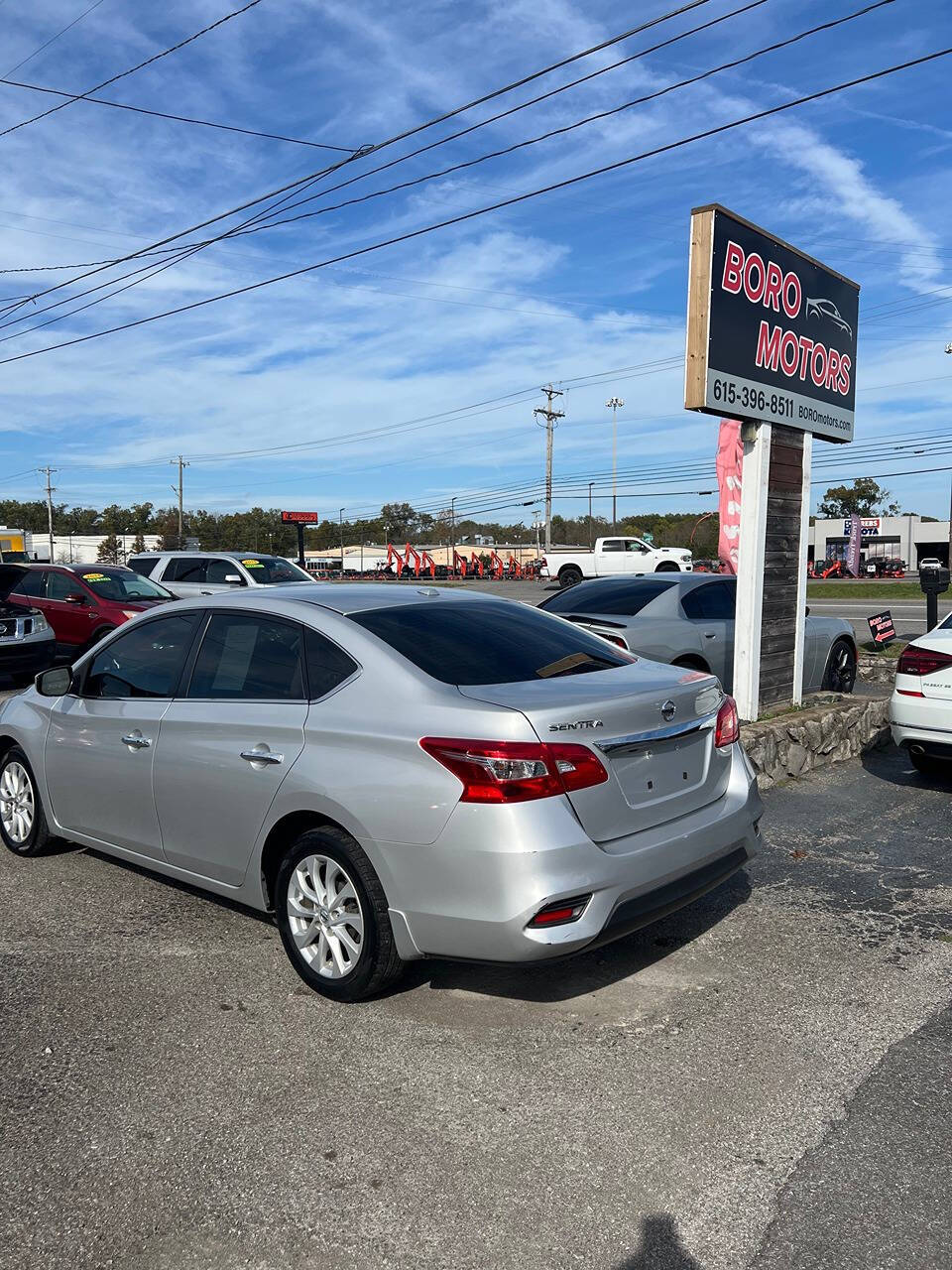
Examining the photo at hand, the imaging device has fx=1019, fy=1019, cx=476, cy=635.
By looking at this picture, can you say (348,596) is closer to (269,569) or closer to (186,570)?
(269,569)

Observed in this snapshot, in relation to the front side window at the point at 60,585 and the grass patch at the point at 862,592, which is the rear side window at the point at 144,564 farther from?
the grass patch at the point at 862,592

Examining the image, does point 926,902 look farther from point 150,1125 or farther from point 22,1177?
point 22,1177

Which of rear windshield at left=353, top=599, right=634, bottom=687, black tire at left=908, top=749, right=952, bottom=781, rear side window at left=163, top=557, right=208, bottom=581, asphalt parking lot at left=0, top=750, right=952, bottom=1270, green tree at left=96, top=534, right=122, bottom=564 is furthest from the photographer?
green tree at left=96, top=534, right=122, bottom=564

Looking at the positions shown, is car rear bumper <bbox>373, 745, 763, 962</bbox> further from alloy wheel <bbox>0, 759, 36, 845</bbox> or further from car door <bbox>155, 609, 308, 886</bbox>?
alloy wheel <bbox>0, 759, 36, 845</bbox>

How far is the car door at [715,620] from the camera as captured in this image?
914cm

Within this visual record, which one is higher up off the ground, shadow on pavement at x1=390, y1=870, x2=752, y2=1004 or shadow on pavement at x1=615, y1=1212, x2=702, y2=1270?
shadow on pavement at x1=390, y1=870, x2=752, y2=1004

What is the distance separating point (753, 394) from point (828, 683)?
146 inches

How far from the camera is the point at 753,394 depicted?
8477mm

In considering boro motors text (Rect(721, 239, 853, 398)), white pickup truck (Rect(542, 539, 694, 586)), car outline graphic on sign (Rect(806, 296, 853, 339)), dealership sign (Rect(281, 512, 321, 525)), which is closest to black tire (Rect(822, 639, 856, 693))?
boro motors text (Rect(721, 239, 853, 398))

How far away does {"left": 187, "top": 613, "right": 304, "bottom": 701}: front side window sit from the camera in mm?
4266

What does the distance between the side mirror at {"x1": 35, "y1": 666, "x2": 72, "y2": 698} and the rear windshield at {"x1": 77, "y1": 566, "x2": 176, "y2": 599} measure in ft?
32.6

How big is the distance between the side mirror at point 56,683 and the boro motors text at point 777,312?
18.8ft

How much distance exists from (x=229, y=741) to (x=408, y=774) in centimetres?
105

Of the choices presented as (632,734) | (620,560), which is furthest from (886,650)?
(620,560)
